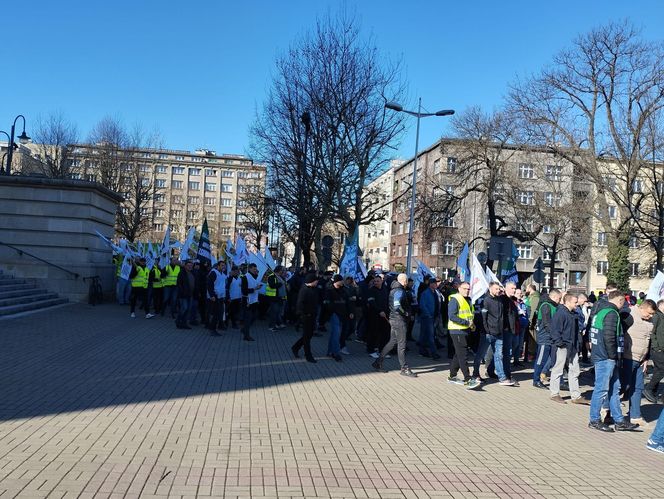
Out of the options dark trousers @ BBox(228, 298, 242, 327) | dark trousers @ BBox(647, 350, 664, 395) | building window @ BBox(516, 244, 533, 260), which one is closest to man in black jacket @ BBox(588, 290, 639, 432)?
dark trousers @ BBox(647, 350, 664, 395)

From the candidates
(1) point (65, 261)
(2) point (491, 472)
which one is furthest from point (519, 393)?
(1) point (65, 261)

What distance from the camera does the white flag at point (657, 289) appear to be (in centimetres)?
1058

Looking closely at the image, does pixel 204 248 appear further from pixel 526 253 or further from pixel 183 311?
pixel 526 253

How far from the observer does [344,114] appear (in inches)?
1003

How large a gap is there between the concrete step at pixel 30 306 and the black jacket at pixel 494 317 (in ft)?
39.0

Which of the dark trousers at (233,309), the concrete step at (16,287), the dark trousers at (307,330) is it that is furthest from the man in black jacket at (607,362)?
the concrete step at (16,287)

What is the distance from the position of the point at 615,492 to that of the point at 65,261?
19.9 metres

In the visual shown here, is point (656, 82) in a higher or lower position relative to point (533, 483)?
higher

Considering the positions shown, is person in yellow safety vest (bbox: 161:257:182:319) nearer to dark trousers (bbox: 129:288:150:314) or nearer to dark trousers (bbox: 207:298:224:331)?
dark trousers (bbox: 129:288:150:314)

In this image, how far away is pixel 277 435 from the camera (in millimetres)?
6168

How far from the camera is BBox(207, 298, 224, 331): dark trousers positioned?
14355 millimetres

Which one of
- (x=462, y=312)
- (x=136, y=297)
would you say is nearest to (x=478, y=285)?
(x=462, y=312)

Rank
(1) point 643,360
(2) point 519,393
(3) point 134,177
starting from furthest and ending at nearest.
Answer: (3) point 134,177
(2) point 519,393
(1) point 643,360

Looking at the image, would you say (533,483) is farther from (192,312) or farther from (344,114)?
(344,114)
